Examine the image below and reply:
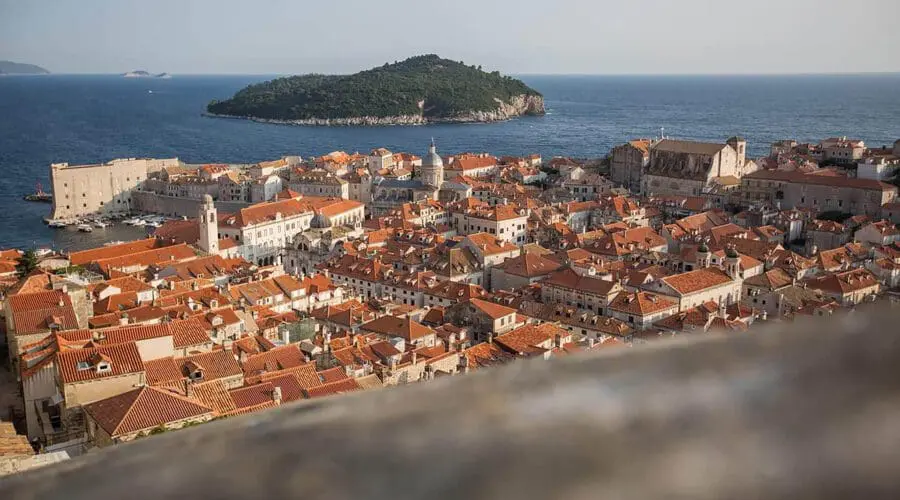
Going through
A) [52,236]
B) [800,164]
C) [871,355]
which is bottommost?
[52,236]

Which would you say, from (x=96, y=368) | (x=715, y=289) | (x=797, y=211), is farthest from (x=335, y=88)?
(x=96, y=368)

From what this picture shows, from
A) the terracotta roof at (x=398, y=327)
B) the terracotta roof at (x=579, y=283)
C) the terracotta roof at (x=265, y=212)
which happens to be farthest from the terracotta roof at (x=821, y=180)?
the terracotta roof at (x=398, y=327)

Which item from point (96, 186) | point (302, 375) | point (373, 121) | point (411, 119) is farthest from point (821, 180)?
point (373, 121)

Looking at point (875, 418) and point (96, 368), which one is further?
point (96, 368)

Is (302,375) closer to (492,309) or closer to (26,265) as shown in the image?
(492,309)

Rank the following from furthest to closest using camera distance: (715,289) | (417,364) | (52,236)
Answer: (52,236)
(715,289)
(417,364)

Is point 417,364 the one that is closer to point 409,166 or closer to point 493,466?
point 493,466
